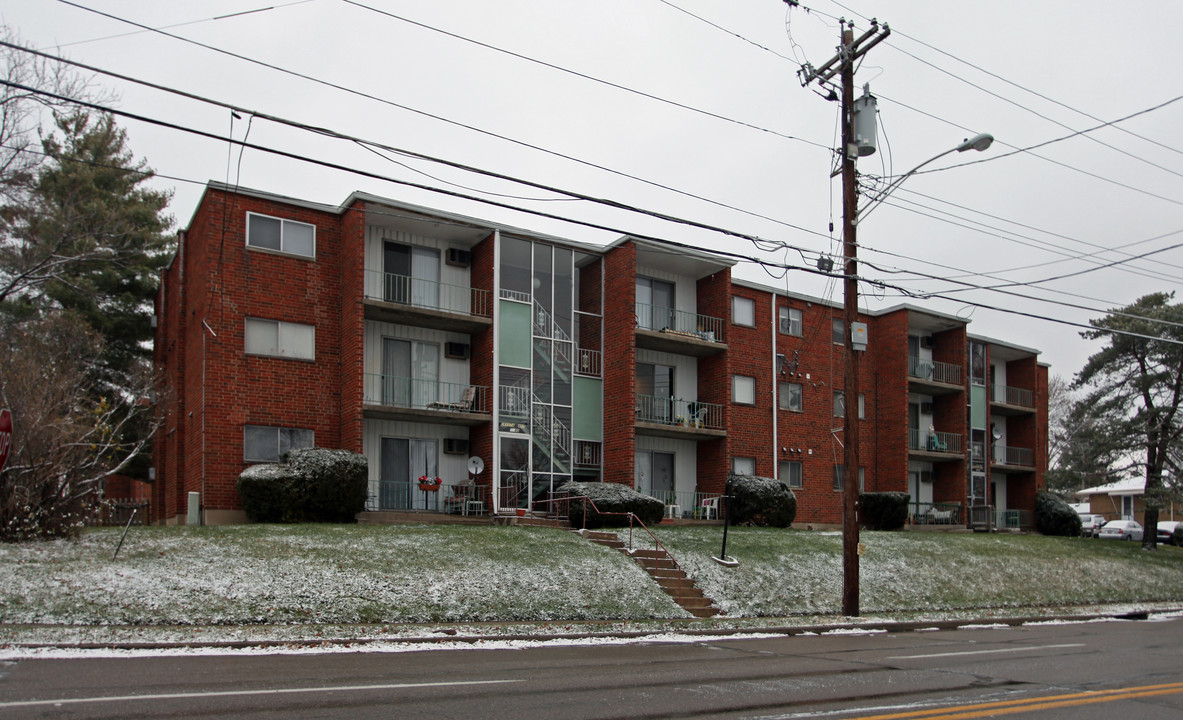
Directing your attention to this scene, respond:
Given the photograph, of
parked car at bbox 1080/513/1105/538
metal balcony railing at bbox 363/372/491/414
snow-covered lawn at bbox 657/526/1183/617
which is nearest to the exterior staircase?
snow-covered lawn at bbox 657/526/1183/617

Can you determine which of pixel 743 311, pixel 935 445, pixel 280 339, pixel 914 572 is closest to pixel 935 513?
pixel 935 445

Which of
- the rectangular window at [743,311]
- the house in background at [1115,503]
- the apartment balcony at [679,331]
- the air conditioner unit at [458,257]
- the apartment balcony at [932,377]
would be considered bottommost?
the house in background at [1115,503]

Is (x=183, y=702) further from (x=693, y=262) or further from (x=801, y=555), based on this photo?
(x=693, y=262)

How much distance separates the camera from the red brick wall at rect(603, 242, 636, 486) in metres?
29.1

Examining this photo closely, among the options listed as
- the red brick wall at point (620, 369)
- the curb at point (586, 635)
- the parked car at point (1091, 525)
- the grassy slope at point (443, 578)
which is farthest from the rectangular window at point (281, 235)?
the parked car at point (1091, 525)

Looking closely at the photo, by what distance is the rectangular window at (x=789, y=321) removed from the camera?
34781 mm

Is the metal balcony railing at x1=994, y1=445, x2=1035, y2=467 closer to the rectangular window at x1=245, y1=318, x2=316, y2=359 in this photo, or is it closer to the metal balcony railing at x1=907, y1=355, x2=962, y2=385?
the metal balcony railing at x1=907, y1=355, x2=962, y2=385

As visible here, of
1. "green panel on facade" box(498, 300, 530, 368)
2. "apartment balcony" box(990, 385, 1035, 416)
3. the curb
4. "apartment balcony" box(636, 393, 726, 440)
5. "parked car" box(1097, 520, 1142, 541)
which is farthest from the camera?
"parked car" box(1097, 520, 1142, 541)

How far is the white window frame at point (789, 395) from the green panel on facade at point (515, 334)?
10.6 metres

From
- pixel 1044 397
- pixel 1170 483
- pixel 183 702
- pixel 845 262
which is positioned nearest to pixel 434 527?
pixel 845 262

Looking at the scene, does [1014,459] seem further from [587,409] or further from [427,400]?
[427,400]

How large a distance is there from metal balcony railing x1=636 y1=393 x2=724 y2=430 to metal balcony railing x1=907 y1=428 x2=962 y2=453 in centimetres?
1039

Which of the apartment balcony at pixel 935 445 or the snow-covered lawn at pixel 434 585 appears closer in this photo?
the snow-covered lawn at pixel 434 585

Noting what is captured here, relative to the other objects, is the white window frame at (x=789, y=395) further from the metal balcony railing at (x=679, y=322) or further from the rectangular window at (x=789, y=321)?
the metal balcony railing at (x=679, y=322)
